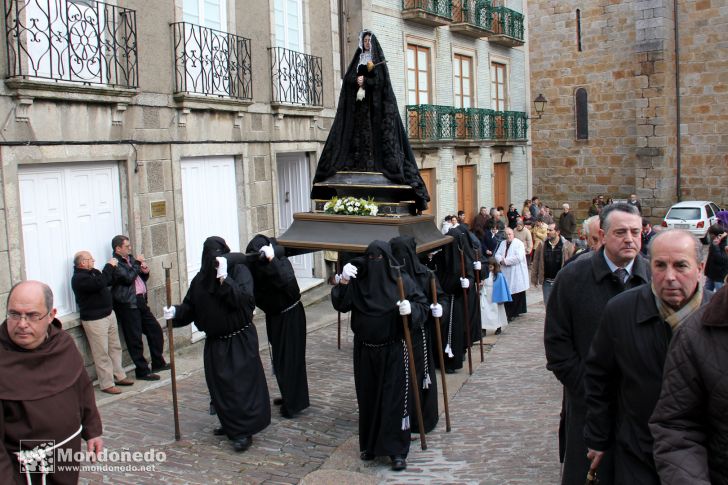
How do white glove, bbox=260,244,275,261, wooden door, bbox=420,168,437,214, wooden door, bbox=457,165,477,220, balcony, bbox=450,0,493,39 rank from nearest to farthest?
white glove, bbox=260,244,275,261
wooden door, bbox=420,168,437,214
balcony, bbox=450,0,493,39
wooden door, bbox=457,165,477,220

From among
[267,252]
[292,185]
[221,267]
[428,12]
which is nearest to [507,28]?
[428,12]

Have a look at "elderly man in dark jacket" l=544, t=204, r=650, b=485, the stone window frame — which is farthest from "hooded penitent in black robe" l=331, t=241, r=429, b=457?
the stone window frame

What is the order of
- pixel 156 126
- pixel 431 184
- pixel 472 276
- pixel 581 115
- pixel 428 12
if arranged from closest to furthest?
pixel 472 276, pixel 156 126, pixel 428 12, pixel 431 184, pixel 581 115

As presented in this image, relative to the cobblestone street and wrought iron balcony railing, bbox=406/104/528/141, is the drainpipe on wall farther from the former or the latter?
the cobblestone street

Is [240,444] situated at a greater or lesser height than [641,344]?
lesser

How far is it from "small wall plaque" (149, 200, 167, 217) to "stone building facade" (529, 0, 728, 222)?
826 inches

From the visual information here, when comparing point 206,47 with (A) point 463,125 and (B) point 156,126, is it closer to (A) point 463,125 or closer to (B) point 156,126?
(B) point 156,126

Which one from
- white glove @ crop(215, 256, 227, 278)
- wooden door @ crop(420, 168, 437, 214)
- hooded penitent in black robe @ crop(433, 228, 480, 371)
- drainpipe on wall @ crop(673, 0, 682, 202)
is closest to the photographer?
white glove @ crop(215, 256, 227, 278)

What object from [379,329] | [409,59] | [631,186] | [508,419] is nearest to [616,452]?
[379,329]

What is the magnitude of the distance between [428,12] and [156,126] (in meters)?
9.76

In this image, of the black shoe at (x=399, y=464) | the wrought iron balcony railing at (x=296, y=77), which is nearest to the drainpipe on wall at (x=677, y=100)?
the wrought iron balcony railing at (x=296, y=77)

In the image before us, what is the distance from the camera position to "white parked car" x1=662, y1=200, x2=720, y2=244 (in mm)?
24219

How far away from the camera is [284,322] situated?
8672 mm

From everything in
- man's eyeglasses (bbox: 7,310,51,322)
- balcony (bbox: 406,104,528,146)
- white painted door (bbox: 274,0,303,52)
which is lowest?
man's eyeglasses (bbox: 7,310,51,322)
